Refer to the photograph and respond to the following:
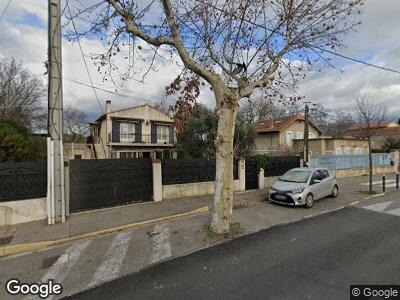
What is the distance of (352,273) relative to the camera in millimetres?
4977

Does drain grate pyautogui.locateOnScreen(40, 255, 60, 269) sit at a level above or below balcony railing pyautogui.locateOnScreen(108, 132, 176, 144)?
below

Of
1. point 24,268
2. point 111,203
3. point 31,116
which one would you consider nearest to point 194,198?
point 111,203

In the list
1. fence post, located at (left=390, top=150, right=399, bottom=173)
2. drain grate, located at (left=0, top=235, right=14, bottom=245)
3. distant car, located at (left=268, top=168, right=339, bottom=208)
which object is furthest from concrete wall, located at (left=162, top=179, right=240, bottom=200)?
fence post, located at (left=390, top=150, right=399, bottom=173)

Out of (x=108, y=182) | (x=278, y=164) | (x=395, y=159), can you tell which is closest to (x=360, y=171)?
(x=395, y=159)

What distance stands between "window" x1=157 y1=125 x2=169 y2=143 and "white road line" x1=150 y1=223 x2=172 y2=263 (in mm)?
27811

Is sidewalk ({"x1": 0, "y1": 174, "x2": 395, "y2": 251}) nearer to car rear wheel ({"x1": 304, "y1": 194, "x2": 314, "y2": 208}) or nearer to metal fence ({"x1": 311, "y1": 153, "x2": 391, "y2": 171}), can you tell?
car rear wheel ({"x1": 304, "y1": 194, "x2": 314, "y2": 208})

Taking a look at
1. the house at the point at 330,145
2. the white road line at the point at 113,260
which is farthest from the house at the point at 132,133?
the white road line at the point at 113,260

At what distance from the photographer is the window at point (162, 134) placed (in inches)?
1397

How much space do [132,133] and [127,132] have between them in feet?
1.98

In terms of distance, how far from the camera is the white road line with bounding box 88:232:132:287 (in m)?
5.16

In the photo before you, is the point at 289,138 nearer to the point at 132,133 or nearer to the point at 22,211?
the point at 132,133

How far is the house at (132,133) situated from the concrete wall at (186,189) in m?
18.1

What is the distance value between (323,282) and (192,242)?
3.11 metres

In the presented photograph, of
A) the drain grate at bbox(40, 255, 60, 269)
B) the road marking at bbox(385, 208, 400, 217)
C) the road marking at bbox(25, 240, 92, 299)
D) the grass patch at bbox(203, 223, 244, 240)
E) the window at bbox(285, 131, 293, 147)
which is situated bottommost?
the drain grate at bbox(40, 255, 60, 269)
